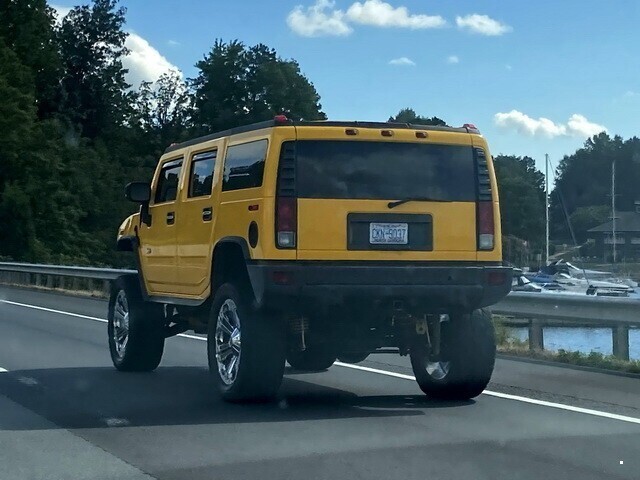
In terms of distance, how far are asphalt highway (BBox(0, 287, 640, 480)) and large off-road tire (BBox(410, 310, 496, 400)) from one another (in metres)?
0.18

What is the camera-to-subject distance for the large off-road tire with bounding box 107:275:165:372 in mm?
13086

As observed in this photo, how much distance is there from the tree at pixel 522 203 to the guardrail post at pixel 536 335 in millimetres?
19630

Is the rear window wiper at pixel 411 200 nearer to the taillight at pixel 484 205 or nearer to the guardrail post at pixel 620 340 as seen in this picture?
the taillight at pixel 484 205

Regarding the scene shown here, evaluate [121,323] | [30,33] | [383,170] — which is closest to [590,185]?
[30,33]

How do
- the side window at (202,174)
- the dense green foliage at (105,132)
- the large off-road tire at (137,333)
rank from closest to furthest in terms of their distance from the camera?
1. the side window at (202,174)
2. the large off-road tire at (137,333)
3. the dense green foliage at (105,132)

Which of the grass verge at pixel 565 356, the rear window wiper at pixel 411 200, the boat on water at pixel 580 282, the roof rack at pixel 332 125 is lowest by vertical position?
the grass verge at pixel 565 356

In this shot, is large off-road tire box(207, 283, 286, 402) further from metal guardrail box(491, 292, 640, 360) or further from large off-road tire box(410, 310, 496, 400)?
metal guardrail box(491, 292, 640, 360)

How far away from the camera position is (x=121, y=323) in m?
13.5

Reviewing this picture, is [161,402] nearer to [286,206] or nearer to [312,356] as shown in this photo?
[312,356]

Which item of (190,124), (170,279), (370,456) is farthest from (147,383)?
(190,124)

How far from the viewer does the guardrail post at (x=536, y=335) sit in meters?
15.5

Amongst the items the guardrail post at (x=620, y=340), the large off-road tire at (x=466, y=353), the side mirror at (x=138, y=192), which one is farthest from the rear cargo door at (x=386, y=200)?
the guardrail post at (x=620, y=340)

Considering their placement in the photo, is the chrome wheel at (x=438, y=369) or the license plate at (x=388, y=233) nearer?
the license plate at (x=388, y=233)

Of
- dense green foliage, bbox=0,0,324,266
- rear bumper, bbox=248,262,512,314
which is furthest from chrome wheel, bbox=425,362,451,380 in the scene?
dense green foliage, bbox=0,0,324,266
